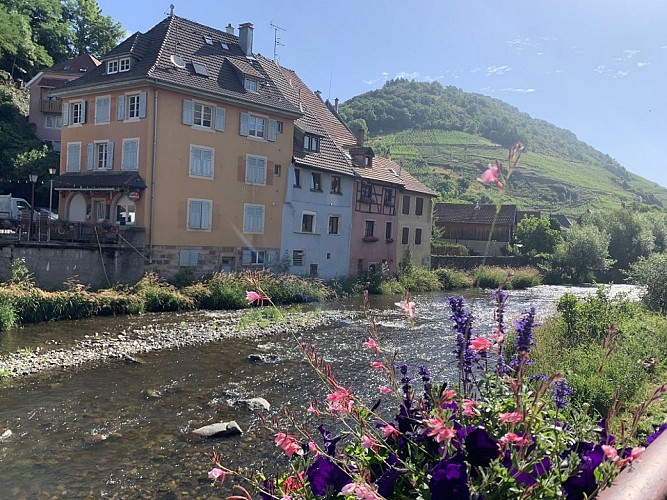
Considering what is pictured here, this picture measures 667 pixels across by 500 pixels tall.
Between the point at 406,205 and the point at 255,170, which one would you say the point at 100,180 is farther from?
the point at 406,205

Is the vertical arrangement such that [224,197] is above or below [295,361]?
Answer: above

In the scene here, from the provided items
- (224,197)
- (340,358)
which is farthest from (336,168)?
(340,358)

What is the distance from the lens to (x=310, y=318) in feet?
74.9

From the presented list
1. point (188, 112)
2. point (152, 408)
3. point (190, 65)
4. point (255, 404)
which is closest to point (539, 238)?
point (190, 65)

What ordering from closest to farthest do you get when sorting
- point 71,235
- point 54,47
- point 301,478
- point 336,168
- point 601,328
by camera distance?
point 301,478 → point 601,328 → point 71,235 → point 336,168 → point 54,47

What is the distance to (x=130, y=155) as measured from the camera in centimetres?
2791

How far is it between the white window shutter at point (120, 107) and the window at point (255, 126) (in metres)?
6.19

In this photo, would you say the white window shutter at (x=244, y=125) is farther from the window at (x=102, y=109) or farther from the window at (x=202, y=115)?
the window at (x=102, y=109)

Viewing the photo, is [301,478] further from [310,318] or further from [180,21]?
[180,21]

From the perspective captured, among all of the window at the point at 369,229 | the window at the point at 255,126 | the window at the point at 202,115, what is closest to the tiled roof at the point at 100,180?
the window at the point at 202,115

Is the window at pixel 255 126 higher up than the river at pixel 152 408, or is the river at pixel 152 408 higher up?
the window at pixel 255 126

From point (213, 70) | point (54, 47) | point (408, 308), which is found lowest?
point (408, 308)

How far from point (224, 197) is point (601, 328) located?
20602 millimetres

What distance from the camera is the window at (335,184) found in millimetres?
35938
